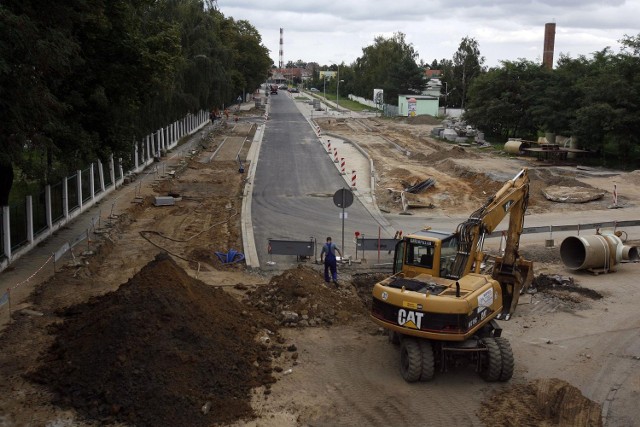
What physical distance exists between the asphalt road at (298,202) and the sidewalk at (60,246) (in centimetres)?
533

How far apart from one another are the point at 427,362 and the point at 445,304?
3.80ft

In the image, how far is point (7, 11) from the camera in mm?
11859

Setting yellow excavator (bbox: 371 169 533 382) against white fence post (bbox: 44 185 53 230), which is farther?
white fence post (bbox: 44 185 53 230)

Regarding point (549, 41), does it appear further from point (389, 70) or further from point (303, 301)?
point (303, 301)

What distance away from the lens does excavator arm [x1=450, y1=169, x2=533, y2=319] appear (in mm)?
12961

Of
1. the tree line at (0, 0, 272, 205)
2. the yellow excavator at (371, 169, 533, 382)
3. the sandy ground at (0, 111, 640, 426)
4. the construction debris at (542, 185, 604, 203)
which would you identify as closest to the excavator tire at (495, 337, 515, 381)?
the yellow excavator at (371, 169, 533, 382)

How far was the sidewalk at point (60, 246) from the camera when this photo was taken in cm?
1549

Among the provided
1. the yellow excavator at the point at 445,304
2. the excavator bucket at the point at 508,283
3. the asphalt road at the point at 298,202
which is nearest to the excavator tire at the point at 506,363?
the yellow excavator at the point at 445,304

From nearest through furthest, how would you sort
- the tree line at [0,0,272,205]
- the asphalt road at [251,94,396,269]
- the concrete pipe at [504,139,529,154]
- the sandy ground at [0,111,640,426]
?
the sandy ground at [0,111,640,426] → the tree line at [0,0,272,205] → the asphalt road at [251,94,396,269] → the concrete pipe at [504,139,529,154]

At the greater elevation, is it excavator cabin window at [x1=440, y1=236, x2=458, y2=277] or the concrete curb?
excavator cabin window at [x1=440, y1=236, x2=458, y2=277]

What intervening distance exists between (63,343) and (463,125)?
59.8 m

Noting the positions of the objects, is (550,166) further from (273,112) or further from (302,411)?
(273,112)

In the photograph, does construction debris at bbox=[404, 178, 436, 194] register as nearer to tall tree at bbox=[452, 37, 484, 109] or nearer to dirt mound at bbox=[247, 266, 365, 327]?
dirt mound at bbox=[247, 266, 365, 327]

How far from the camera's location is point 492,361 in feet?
37.6
